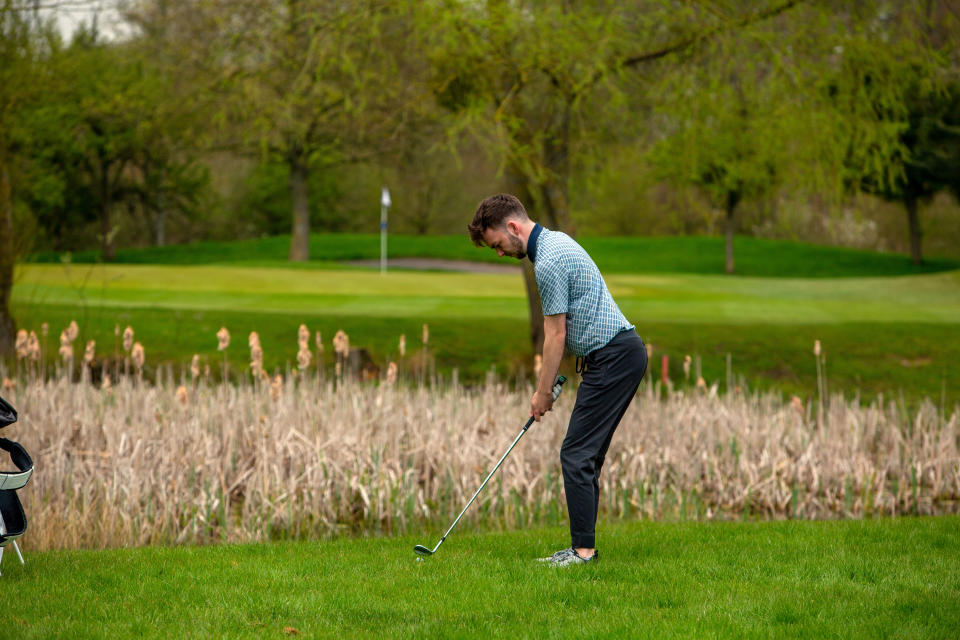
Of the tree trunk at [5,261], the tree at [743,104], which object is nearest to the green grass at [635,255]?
the tree trunk at [5,261]

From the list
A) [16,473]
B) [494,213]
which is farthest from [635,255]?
[16,473]

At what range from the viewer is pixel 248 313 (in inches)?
660

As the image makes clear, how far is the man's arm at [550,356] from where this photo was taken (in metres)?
5.23

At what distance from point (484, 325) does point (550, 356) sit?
1074 cm

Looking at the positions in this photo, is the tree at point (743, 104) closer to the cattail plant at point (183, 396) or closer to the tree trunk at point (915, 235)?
the cattail plant at point (183, 396)

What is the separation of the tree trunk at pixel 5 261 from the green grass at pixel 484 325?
325 millimetres

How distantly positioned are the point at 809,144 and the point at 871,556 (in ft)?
25.7

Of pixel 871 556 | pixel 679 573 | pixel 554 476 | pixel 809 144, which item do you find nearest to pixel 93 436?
pixel 554 476

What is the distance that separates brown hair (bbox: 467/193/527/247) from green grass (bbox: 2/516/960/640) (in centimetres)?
157

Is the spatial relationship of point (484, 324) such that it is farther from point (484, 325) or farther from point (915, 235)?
point (915, 235)

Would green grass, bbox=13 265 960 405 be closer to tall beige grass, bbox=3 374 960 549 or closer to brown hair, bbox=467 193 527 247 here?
tall beige grass, bbox=3 374 960 549

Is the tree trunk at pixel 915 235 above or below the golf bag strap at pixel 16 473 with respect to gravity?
above

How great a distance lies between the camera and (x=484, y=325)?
1598 cm

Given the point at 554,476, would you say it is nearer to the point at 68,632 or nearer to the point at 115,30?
the point at 68,632
